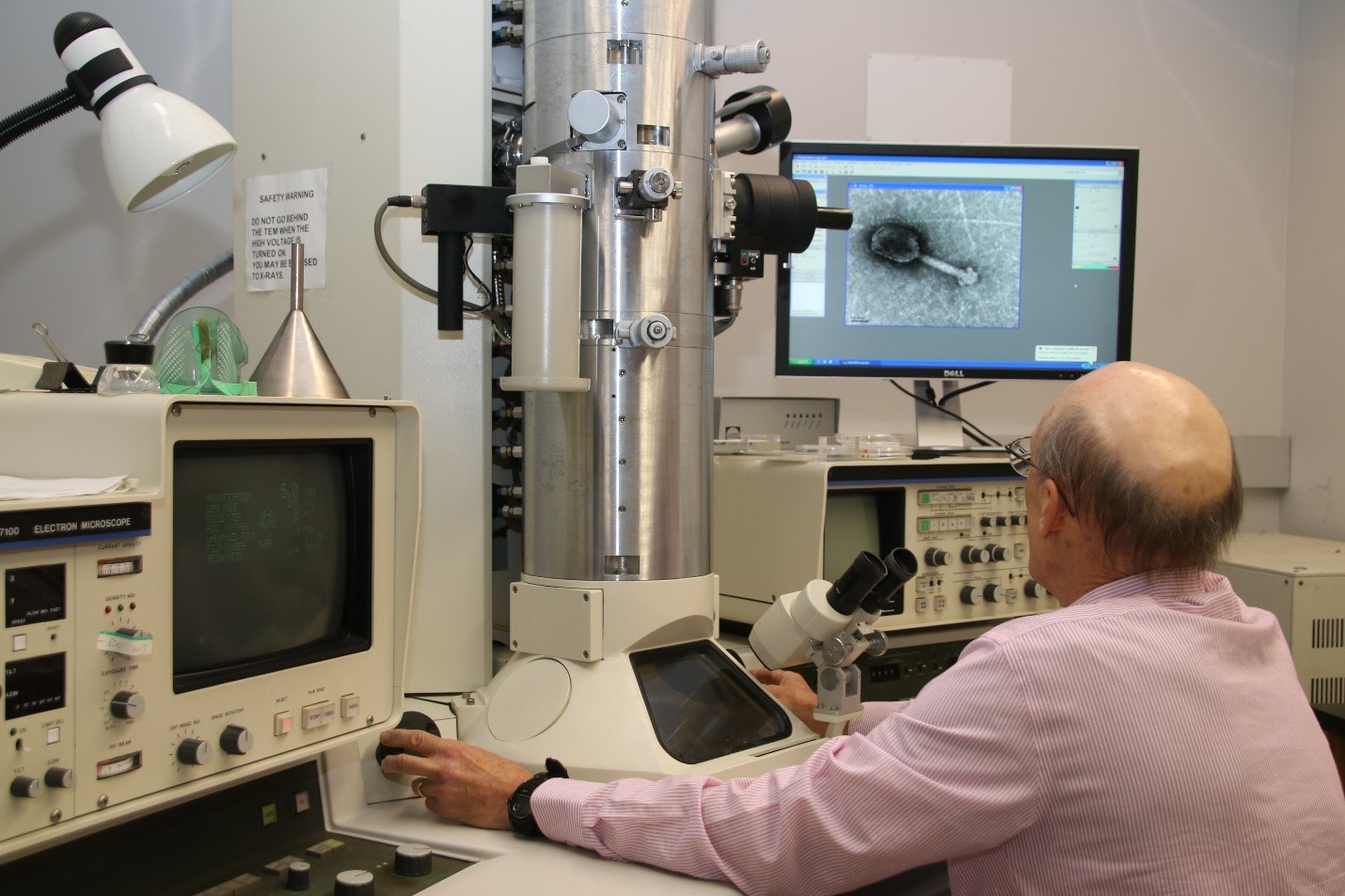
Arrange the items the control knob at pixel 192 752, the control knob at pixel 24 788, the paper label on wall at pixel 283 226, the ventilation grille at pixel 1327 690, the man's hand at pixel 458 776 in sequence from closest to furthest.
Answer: the control knob at pixel 24 788
the control knob at pixel 192 752
the man's hand at pixel 458 776
the paper label on wall at pixel 283 226
the ventilation grille at pixel 1327 690

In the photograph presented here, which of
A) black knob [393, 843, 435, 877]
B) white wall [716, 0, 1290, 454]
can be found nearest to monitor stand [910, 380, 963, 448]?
white wall [716, 0, 1290, 454]

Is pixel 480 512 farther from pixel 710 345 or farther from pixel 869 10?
pixel 869 10

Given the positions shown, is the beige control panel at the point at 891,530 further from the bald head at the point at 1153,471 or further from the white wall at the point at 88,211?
the white wall at the point at 88,211

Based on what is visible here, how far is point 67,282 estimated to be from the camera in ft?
6.84

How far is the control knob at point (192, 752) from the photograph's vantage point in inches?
34.7

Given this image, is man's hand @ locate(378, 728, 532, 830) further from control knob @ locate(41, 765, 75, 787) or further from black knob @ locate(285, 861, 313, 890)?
control knob @ locate(41, 765, 75, 787)

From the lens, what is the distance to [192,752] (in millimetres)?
881

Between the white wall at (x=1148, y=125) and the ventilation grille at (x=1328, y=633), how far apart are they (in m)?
0.81

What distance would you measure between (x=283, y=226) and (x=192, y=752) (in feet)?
2.58

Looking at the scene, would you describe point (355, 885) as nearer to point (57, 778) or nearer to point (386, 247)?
point (57, 778)

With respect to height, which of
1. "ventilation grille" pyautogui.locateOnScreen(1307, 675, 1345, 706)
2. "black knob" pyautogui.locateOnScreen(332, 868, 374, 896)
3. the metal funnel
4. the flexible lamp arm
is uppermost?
the flexible lamp arm

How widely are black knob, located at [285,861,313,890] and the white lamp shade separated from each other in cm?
76

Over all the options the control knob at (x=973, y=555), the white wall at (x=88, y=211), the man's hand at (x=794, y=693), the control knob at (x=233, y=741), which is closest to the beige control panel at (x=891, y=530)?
the control knob at (x=973, y=555)

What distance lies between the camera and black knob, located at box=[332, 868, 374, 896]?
929mm
